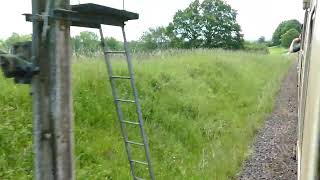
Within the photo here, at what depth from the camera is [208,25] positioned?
56375 millimetres

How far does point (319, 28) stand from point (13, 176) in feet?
13.6

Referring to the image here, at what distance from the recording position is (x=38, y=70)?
9.66 ft

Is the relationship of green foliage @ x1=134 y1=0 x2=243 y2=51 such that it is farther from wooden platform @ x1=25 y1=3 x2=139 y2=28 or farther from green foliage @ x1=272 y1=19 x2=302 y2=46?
wooden platform @ x1=25 y1=3 x2=139 y2=28

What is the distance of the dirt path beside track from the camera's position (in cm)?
671

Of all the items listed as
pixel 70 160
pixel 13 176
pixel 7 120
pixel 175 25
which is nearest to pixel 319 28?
pixel 70 160

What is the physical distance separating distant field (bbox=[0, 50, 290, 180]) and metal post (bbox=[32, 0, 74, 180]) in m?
2.21

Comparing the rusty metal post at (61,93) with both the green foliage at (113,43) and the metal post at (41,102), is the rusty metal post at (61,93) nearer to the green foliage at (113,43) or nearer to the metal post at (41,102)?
the metal post at (41,102)

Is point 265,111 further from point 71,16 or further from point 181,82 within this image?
point 71,16

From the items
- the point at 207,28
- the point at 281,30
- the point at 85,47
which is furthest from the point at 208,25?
the point at 85,47

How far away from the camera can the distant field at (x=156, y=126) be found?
575cm

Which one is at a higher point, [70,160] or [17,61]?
[17,61]

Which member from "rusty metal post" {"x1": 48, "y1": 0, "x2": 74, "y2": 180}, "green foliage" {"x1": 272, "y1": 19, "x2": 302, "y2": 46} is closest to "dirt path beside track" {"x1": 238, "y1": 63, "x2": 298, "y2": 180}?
"rusty metal post" {"x1": 48, "y1": 0, "x2": 74, "y2": 180}

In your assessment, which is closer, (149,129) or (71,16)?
(71,16)

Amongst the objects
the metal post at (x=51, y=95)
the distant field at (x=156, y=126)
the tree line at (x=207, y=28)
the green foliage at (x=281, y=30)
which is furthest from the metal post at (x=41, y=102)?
the tree line at (x=207, y=28)
